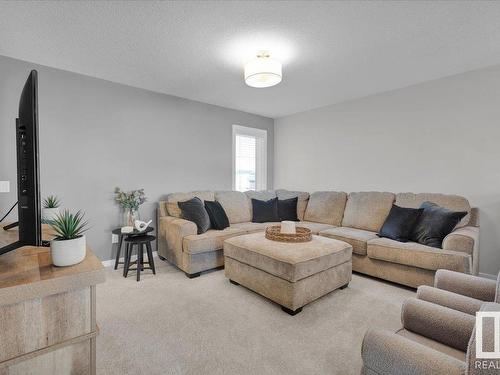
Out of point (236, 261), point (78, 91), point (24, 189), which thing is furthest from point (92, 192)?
point (24, 189)

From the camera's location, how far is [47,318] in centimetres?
82

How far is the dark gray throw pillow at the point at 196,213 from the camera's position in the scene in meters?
3.24

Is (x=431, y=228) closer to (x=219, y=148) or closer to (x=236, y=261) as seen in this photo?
(x=236, y=261)

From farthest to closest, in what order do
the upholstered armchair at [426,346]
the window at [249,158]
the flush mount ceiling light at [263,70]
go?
the window at [249,158] < the flush mount ceiling light at [263,70] < the upholstered armchair at [426,346]

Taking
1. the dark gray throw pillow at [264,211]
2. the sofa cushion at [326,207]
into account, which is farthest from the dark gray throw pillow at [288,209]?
the sofa cushion at [326,207]

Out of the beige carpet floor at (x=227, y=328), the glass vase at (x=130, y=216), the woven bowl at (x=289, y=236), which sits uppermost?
the glass vase at (x=130, y=216)

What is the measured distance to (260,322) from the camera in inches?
80.7

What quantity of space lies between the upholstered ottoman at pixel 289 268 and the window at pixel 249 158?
7.41 feet

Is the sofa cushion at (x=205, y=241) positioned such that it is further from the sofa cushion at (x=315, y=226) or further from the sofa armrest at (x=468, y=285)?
the sofa armrest at (x=468, y=285)

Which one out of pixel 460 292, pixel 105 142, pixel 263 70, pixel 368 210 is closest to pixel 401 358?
pixel 460 292

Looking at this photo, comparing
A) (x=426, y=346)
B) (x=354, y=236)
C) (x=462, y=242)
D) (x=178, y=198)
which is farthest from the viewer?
(x=178, y=198)

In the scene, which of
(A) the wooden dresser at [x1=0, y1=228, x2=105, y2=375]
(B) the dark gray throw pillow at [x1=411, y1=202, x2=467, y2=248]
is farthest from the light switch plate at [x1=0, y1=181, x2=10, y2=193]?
(B) the dark gray throw pillow at [x1=411, y1=202, x2=467, y2=248]

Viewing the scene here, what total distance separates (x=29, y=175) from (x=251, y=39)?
6.76 ft

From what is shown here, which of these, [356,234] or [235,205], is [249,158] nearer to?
[235,205]
